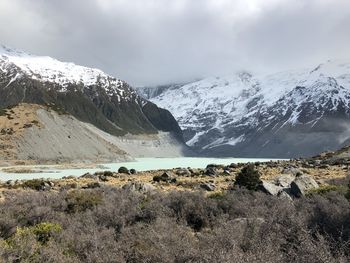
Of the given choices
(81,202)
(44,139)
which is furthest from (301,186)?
(44,139)

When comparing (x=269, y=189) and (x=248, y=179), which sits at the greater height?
(x=248, y=179)

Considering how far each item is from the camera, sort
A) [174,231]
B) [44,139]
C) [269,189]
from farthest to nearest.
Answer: [44,139], [269,189], [174,231]

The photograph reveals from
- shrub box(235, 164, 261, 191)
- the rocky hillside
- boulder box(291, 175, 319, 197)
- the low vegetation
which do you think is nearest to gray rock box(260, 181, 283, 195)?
boulder box(291, 175, 319, 197)

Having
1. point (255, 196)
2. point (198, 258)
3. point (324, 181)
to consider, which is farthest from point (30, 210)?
point (324, 181)

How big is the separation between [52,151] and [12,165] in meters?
19.0

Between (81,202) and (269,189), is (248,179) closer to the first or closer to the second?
(269,189)

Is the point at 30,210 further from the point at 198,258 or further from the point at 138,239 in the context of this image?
the point at 198,258

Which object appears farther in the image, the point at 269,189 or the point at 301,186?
the point at 301,186

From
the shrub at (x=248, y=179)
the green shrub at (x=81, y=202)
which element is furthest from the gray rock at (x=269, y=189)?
the green shrub at (x=81, y=202)

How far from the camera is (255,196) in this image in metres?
25.6

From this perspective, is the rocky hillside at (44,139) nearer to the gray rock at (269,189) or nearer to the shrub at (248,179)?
the shrub at (248,179)

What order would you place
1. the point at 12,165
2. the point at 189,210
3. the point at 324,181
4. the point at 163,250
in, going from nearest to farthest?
the point at 163,250, the point at 189,210, the point at 324,181, the point at 12,165

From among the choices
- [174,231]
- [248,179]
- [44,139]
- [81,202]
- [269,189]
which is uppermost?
[44,139]

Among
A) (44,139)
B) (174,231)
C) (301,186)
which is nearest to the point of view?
(174,231)
